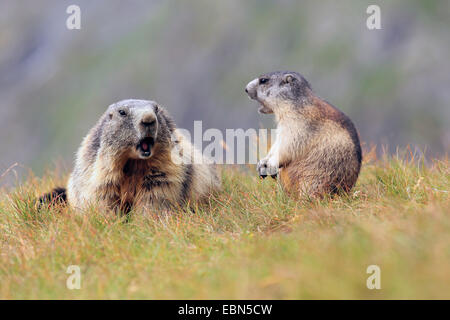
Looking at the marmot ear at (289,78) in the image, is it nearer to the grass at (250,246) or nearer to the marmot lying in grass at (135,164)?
the grass at (250,246)

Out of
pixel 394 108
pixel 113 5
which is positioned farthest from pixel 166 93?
pixel 394 108

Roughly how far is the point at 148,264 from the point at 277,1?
106 metres

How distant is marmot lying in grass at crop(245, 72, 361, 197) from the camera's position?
6.83 meters

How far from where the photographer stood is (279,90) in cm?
735

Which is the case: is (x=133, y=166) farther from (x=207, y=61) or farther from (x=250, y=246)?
(x=207, y=61)

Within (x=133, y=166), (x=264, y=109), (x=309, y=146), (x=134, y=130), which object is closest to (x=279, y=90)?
(x=264, y=109)

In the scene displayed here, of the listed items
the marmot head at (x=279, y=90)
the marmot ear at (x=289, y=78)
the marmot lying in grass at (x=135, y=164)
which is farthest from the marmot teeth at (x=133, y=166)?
the marmot ear at (x=289, y=78)

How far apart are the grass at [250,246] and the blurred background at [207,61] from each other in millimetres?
58442

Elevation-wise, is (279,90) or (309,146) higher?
(279,90)

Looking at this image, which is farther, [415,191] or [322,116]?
[322,116]

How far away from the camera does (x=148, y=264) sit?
522 cm

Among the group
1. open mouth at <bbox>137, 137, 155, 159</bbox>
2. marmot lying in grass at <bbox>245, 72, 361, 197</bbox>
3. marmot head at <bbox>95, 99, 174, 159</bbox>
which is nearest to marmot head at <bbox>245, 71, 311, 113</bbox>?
marmot lying in grass at <bbox>245, 72, 361, 197</bbox>

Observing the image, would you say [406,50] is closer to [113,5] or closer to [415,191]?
[113,5]

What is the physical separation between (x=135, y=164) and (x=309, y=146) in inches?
88.6
